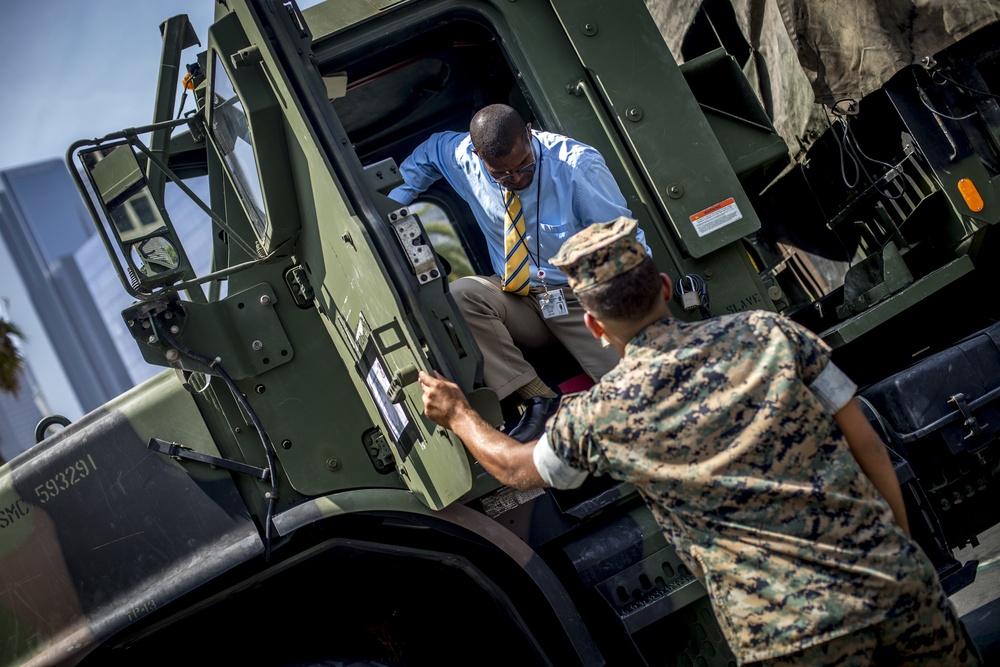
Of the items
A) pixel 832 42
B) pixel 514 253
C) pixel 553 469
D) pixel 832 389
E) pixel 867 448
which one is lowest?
pixel 867 448

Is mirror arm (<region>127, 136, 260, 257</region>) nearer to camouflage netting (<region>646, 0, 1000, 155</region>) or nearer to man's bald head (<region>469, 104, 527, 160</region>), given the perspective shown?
man's bald head (<region>469, 104, 527, 160</region>)

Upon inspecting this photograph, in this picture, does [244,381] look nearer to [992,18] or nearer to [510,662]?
[510,662]

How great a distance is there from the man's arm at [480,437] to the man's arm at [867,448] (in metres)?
0.75

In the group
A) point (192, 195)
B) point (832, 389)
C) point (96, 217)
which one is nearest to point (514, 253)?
point (192, 195)

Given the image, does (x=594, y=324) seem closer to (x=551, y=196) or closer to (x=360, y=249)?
(x=360, y=249)

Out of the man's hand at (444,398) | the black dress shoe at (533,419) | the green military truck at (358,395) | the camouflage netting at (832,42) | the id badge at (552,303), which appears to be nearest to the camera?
the man's hand at (444,398)

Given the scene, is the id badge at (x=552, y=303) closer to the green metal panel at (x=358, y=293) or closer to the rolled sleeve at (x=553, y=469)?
the green metal panel at (x=358, y=293)

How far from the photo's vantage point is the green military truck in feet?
8.96

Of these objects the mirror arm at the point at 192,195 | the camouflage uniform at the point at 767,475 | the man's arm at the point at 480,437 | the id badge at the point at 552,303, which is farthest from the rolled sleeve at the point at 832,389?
the mirror arm at the point at 192,195

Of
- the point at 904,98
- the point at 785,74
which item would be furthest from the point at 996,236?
the point at 785,74

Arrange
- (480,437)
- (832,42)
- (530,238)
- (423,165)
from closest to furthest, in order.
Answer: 1. (480,437)
2. (530,238)
3. (832,42)
4. (423,165)

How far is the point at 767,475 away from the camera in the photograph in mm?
1887

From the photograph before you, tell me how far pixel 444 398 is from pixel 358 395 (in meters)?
0.86

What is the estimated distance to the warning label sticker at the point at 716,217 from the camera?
3.25 m
